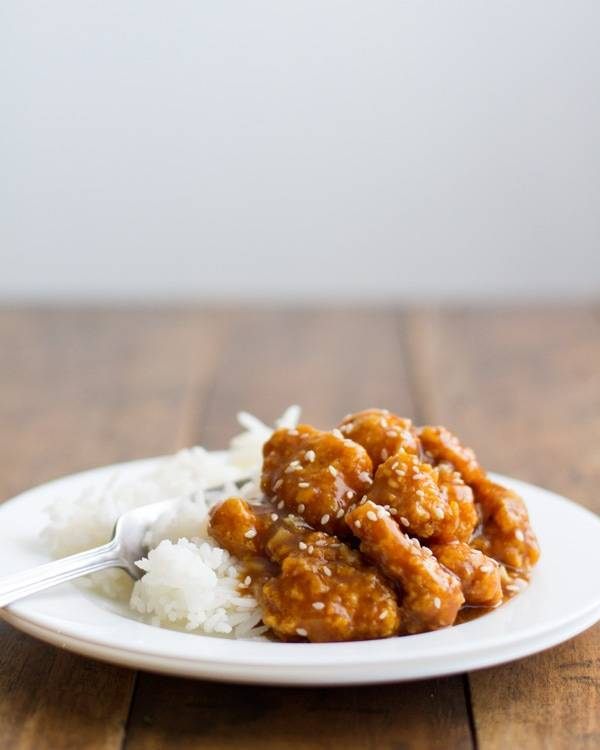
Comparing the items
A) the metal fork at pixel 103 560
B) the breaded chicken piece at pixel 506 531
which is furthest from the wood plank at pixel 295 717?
the breaded chicken piece at pixel 506 531

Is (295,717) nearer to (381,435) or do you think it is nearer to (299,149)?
(381,435)

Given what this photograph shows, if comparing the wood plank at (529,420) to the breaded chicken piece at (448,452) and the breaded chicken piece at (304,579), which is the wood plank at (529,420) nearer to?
the breaded chicken piece at (304,579)

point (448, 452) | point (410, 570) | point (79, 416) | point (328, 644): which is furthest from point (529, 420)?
point (328, 644)

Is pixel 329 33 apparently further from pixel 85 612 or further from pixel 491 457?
pixel 85 612

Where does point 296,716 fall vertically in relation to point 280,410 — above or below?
above

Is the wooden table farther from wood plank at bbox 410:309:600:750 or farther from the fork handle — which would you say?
the fork handle

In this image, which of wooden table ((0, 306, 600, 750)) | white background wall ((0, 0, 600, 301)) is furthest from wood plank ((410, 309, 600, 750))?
white background wall ((0, 0, 600, 301))
